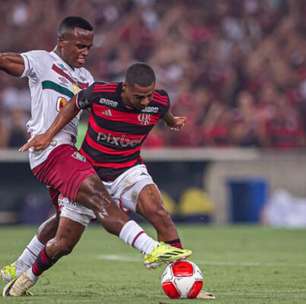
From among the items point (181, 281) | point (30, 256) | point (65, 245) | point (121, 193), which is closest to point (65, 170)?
Result: point (121, 193)

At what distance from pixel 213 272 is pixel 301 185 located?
10029 mm

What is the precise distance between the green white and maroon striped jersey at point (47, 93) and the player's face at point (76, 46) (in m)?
0.09

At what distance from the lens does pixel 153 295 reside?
8.10 m

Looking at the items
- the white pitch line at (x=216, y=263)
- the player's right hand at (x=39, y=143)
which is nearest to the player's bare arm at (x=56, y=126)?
the player's right hand at (x=39, y=143)

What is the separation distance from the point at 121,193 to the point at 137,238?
692 mm

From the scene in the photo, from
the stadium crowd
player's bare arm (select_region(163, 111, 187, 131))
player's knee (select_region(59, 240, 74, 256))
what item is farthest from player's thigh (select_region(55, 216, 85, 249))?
the stadium crowd

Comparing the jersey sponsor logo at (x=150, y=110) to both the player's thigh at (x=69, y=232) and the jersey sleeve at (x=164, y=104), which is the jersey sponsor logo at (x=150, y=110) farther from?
the player's thigh at (x=69, y=232)

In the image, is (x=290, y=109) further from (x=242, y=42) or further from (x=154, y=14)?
(x=154, y=14)

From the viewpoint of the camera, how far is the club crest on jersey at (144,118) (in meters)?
8.11

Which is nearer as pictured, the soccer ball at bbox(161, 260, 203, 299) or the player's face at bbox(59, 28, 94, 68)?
the soccer ball at bbox(161, 260, 203, 299)

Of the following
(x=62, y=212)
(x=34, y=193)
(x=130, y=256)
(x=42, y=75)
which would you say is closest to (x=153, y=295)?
(x=62, y=212)

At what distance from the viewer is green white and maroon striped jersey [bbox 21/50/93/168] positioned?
8.44 m

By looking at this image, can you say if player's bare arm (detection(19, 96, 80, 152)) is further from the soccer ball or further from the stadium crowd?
the stadium crowd

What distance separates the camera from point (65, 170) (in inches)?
318
